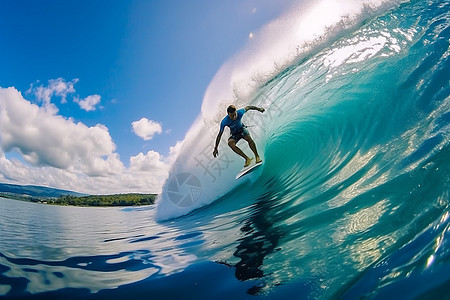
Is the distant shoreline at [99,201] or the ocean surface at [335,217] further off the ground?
the distant shoreline at [99,201]

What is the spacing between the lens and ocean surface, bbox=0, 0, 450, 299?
205 cm

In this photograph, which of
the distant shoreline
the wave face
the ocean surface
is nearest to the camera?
the ocean surface

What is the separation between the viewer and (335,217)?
10.3 ft

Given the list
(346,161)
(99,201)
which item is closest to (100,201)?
(99,201)

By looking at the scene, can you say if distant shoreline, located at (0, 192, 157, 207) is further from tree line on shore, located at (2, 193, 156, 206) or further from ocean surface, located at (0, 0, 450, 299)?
ocean surface, located at (0, 0, 450, 299)

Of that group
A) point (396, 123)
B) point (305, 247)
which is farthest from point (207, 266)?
point (396, 123)

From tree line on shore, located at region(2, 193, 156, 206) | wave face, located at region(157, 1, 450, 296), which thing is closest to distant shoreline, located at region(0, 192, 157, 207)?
tree line on shore, located at region(2, 193, 156, 206)

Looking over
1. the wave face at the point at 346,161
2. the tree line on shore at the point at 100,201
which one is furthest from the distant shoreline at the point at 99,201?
the wave face at the point at 346,161

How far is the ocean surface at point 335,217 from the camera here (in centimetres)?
205

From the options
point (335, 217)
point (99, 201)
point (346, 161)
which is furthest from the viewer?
point (99, 201)

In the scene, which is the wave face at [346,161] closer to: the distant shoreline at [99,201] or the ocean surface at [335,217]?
the ocean surface at [335,217]

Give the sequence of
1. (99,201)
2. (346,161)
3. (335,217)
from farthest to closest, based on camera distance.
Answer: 1. (99,201)
2. (346,161)
3. (335,217)

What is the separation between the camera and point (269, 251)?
2.93 metres

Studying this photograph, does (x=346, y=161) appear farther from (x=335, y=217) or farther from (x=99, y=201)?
(x=99, y=201)
